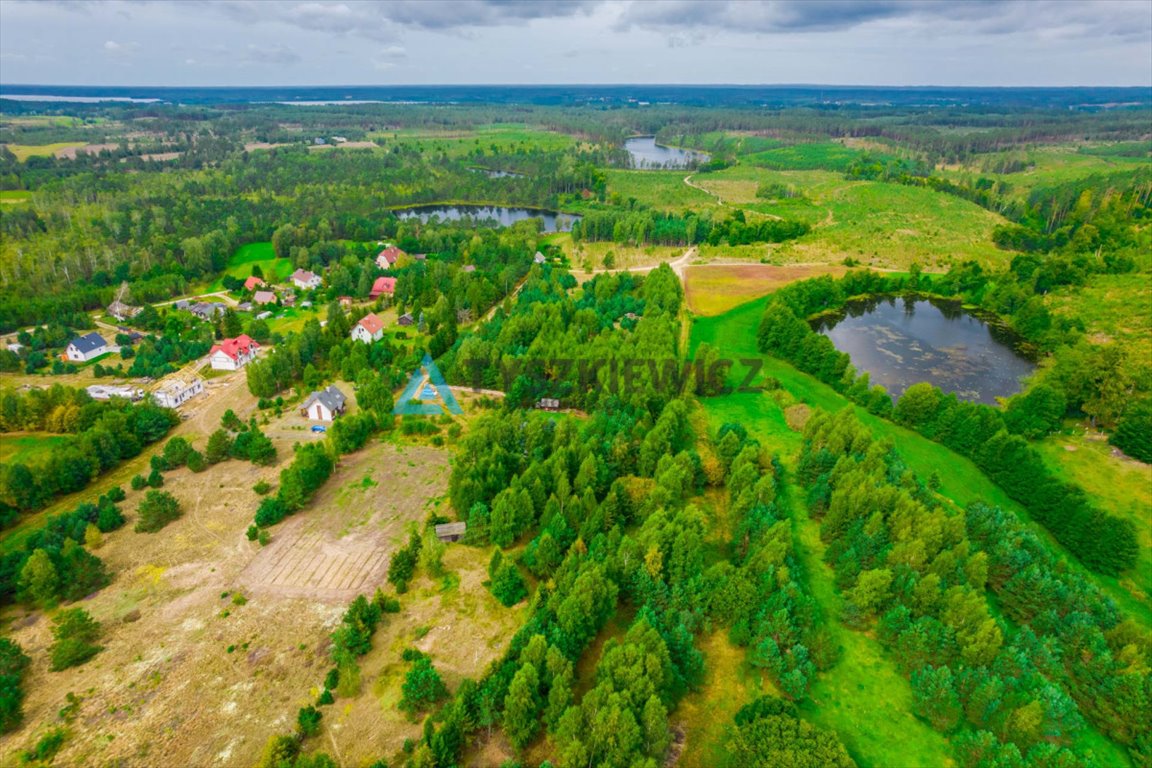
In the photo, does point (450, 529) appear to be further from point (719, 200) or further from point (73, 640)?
point (719, 200)

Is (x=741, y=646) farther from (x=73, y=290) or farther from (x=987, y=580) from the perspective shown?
(x=73, y=290)

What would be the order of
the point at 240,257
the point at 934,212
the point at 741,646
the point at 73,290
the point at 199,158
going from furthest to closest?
the point at 199,158 → the point at 934,212 → the point at 240,257 → the point at 73,290 → the point at 741,646

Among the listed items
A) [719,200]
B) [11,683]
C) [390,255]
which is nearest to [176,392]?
[11,683]

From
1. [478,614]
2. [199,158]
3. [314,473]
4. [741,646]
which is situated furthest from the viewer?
[199,158]

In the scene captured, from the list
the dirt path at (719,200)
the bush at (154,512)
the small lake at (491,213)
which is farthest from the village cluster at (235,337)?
the dirt path at (719,200)

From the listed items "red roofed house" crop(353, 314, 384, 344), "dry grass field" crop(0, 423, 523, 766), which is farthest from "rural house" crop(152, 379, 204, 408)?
"red roofed house" crop(353, 314, 384, 344)

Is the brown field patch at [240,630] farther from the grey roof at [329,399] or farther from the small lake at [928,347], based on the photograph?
the small lake at [928,347]

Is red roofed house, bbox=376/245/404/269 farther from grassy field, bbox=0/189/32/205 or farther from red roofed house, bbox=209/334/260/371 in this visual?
grassy field, bbox=0/189/32/205

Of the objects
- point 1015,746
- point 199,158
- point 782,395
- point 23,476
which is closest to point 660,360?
point 782,395

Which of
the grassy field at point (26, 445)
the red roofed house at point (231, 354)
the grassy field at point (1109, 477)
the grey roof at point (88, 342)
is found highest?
the grey roof at point (88, 342)
